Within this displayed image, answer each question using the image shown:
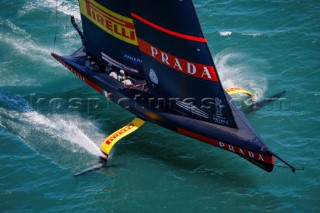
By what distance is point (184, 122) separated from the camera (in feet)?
65.7

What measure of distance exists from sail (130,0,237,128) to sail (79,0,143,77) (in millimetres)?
1595

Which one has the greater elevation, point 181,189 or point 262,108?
point 262,108

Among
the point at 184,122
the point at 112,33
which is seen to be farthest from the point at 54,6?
the point at 184,122

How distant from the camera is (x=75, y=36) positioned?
29828mm

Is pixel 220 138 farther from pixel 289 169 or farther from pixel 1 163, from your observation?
pixel 1 163

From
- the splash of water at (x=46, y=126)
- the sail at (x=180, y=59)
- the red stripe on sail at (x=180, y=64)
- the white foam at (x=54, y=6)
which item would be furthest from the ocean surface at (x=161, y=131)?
the red stripe on sail at (x=180, y=64)

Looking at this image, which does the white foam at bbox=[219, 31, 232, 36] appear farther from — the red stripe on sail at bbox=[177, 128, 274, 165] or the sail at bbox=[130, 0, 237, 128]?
the red stripe on sail at bbox=[177, 128, 274, 165]

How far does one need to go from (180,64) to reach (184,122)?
2385 mm

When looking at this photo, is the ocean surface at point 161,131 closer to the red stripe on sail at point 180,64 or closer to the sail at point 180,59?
the sail at point 180,59

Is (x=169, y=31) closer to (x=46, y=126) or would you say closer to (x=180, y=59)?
(x=180, y=59)

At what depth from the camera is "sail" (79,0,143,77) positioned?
21812mm

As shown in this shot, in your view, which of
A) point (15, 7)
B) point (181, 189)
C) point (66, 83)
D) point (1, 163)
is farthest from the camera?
point (15, 7)

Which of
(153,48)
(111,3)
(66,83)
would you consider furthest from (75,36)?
(153,48)

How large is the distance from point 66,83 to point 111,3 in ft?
20.7
